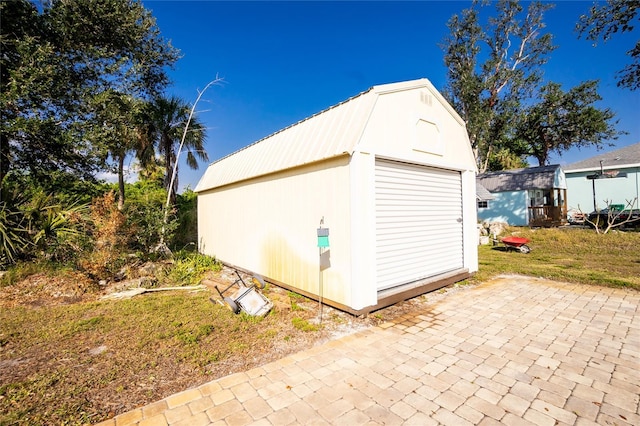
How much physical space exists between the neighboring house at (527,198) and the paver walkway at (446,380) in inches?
663

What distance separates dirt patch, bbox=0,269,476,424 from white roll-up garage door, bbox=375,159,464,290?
64cm

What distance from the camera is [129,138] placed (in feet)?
28.7

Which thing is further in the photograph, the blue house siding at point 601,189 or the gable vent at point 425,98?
the blue house siding at point 601,189

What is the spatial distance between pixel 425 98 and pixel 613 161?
81.7ft

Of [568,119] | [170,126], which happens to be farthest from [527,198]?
[170,126]

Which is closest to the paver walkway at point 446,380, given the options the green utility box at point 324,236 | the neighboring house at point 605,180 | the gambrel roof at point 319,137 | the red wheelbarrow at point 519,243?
the green utility box at point 324,236

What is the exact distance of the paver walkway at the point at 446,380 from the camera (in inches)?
85.4

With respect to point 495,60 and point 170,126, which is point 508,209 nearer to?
point 495,60

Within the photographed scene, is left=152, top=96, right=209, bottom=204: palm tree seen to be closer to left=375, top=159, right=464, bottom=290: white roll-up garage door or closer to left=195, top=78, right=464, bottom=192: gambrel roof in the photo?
left=195, top=78, right=464, bottom=192: gambrel roof

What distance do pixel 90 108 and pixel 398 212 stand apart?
9.27 meters

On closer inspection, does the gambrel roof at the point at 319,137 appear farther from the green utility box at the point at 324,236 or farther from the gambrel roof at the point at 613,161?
the gambrel roof at the point at 613,161

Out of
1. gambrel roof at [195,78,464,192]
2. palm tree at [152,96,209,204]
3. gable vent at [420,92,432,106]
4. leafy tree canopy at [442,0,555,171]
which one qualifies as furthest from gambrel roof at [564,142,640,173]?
palm tree at [152,96,209,204]

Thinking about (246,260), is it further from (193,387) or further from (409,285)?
(193,387)

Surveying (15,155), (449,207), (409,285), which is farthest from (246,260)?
(15,155)
